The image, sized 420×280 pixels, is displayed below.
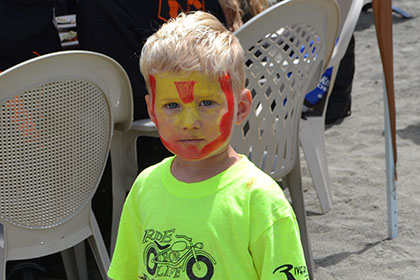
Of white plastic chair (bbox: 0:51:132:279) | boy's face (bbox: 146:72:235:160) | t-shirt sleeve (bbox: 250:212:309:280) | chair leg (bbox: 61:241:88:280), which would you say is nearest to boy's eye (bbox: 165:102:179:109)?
boy's face (bbox: 146:72:235:160)

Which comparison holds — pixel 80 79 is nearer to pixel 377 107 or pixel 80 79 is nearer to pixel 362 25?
pixel 377 107

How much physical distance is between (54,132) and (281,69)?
3.18 feet

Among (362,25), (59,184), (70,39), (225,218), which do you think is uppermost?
(225,218)

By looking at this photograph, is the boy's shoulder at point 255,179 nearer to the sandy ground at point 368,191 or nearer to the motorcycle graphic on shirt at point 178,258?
the motorcycle graphic on shirt at point 178,258

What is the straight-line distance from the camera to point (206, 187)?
1785 mm

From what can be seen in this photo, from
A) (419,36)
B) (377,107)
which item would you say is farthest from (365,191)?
(419,36)

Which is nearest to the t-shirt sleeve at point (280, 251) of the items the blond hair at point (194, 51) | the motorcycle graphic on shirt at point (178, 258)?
the motorcycle graphic on shirt at point (178, 258)

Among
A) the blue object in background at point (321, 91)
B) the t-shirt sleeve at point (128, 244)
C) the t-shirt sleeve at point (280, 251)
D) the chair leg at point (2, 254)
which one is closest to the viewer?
the t-shirt sleeve at point (280, 251)

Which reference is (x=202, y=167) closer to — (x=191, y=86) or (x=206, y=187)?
(x=206, y=187)

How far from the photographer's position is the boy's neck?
5.97 feet

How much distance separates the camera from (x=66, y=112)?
2.71 meters

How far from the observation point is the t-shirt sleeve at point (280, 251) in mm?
1700

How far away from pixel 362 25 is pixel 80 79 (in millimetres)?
6487

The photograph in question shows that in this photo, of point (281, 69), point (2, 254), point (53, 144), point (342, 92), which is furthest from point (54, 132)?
point (342, 92)
